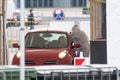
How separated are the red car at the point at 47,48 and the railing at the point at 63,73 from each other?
295 inches

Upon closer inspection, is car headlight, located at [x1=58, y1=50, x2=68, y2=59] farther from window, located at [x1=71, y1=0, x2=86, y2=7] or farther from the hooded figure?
window, located at [x1=71, y1=0, x2=86, y2=7]

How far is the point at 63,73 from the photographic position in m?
8.56

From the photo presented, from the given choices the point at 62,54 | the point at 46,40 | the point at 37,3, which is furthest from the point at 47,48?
the point at 37,3

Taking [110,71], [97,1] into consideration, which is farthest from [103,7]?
[110,71]

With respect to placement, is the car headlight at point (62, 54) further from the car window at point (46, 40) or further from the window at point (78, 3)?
the window at point (78, 3)

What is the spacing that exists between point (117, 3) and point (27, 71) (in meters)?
5.81

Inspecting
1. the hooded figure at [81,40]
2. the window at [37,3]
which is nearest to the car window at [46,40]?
the hooded figure at [81,40]

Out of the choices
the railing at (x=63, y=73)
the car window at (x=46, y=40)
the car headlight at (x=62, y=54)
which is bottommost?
the car headlight at (x=62, y=54)

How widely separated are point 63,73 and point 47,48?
8.78 m

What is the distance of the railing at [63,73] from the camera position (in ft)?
27.7

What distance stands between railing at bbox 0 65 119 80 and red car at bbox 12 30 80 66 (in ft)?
24.6

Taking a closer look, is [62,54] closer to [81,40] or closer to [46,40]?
[46,40]

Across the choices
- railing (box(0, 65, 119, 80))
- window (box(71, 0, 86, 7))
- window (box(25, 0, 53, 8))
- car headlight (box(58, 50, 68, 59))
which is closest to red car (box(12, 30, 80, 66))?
car headlight (box(58, 50, 68, 59))

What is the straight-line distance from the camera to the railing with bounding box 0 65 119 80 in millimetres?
8453
